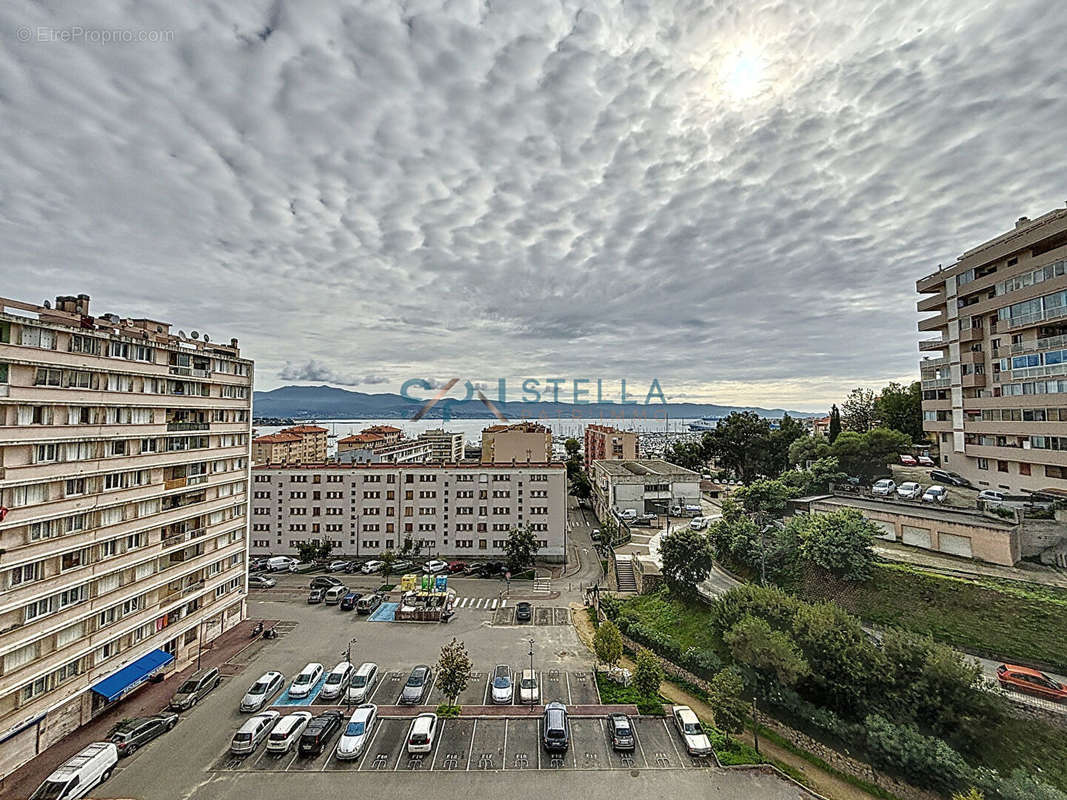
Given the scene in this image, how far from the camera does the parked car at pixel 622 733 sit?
765 inches

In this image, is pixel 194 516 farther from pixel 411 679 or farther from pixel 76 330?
pixel 411 679

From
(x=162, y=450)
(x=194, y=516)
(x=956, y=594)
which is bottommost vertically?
(x=956, y=594)

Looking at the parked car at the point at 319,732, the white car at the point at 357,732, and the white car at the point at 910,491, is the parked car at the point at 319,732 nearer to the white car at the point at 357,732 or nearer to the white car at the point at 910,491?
the white car at the point at 357,732

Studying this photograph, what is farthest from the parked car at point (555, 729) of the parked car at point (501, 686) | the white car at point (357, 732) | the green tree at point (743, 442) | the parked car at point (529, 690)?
the green tree at point (743, 442)

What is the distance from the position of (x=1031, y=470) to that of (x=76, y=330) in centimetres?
5267

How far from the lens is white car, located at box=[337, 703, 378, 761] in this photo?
18859mm

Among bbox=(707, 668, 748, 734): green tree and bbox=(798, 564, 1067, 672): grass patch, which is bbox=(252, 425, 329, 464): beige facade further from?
bbox=(798, 564, 1067, 672): grass patch

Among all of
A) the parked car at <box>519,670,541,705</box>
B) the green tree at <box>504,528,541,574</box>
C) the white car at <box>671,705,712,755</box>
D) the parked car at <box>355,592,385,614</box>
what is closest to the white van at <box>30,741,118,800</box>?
the parked car at <box>519,670,541,705</box>

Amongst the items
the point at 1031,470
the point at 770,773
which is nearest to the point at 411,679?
the point at 770,773

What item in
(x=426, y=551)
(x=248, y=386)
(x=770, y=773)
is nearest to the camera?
(x=770, y=773)

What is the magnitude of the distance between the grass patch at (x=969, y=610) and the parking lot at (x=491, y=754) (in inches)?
535

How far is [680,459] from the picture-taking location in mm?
75188

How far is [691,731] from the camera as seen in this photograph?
2020cm

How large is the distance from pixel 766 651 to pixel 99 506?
97.7 ft
